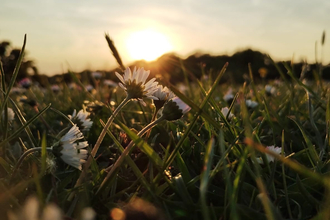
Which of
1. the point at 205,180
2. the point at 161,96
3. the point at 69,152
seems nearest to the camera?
the point at 205,180

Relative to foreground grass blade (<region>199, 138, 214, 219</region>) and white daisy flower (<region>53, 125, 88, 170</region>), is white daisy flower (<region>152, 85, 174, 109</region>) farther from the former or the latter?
foreground grass blade (<region>199, 138, 214, 219</region>)

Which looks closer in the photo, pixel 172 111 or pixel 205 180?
pixel 205 180

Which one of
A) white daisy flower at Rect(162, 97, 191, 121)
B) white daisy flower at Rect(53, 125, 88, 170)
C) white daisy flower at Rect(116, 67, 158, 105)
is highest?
white daisy flower at Rect(116, 67, 158, 105)

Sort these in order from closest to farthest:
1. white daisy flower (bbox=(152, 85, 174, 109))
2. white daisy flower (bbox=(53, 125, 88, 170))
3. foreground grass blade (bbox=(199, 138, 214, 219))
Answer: foreground grass blade (bbox=(199, 138, 214, 219)) < white daisy flower (bbox=(53, 125, 88, 170)) < white daisy flower (bbox=(152, 85, 174, 109))

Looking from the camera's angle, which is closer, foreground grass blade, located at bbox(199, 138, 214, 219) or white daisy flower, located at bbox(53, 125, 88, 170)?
foreground grass blade, located at bbox(199, 138, 214, 219)

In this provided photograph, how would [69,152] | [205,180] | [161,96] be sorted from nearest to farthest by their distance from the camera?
[205,180], [69,152], [161,96]

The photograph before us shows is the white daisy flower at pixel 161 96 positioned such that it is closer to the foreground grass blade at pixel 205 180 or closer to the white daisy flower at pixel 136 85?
the white daisy flower at pixel 136 85

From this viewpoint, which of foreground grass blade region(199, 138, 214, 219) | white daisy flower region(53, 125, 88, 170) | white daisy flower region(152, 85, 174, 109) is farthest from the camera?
white daisy flower region(152, 85, 174, 109)

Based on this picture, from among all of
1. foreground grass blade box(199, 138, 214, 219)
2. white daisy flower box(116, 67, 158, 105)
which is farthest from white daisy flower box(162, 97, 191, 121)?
foreground grass blade box(199, 138, 214, 219)

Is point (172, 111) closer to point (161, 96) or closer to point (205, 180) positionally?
point (161, 96)

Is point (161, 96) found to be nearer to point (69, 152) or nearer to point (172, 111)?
point (172, 111)

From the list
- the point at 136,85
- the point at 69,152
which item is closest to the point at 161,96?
the point at 136,85

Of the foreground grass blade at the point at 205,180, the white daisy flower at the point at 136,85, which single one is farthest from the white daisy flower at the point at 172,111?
the foreground grass blade at the point at 205,180
